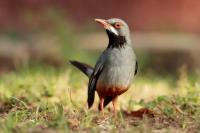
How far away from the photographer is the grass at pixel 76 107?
658 cm

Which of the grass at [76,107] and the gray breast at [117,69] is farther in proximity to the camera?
the gray breast at [117,69]

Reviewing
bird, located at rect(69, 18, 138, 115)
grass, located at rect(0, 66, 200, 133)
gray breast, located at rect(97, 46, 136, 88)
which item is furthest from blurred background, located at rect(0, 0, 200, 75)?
gray breast, located at rect(97, 46, 136, 88)

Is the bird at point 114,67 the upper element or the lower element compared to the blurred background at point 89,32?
lower

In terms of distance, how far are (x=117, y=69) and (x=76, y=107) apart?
1.93 ft

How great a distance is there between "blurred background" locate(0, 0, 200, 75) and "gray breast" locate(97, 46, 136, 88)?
145 inches

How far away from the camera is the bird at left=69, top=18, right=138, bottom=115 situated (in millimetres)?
7656

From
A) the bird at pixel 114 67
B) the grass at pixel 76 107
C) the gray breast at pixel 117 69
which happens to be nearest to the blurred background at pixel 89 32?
the grass at pixel 76 107

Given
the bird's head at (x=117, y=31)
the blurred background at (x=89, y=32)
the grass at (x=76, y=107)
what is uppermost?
the blurred background at (x=89, y=32)

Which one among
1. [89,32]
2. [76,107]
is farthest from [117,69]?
[89,32]

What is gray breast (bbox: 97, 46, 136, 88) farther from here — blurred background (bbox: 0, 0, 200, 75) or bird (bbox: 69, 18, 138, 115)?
blurred background (bbox: 0, 0, 200, 75)

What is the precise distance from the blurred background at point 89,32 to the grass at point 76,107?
1.88 metres

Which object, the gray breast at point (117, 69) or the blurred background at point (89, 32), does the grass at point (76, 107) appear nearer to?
the gray breast at point (117, 69)

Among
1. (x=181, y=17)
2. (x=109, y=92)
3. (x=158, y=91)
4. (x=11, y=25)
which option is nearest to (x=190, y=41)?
(x=181, y=17)

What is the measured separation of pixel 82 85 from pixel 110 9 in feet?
25.4
